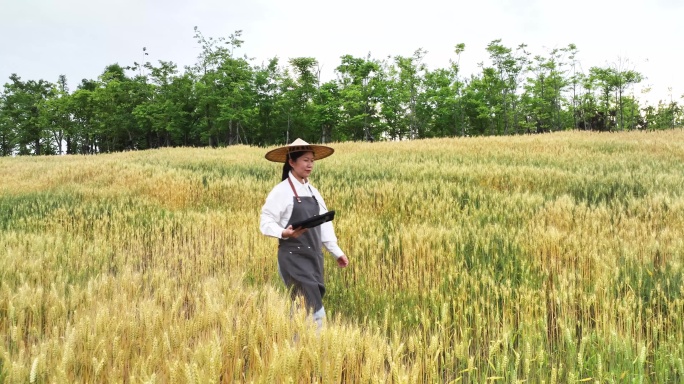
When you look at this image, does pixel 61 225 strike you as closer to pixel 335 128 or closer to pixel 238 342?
pixel 238 342

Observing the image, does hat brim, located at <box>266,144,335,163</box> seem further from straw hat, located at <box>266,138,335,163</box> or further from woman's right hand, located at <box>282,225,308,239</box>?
woman's right hand, located at <box>282,225,308,239</box>

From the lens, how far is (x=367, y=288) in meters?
4.20

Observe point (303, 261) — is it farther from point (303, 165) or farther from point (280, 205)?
point (303, 165)

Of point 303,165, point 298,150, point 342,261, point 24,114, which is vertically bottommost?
point 342,261

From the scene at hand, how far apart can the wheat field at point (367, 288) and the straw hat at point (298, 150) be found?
3.79 feet

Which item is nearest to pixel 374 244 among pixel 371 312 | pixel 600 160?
pixel 371 312

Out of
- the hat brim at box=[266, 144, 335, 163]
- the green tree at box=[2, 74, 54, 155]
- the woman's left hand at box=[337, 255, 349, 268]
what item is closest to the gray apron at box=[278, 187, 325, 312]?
the woman's left hand at box=[337, 255, 349, 268]

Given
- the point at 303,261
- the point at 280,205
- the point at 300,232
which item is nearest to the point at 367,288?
the point at 303,261

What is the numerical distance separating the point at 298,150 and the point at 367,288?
1.61 meters

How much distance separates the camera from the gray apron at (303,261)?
134 inches

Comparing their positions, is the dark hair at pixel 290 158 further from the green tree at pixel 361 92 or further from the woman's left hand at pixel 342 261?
the green tree at pixel 361 92

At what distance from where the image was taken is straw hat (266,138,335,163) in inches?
136

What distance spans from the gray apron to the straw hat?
0.41 m

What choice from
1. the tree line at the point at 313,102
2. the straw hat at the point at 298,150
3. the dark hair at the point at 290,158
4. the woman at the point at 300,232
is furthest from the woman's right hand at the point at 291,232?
the tree line at the point at 313,102
